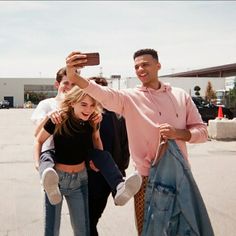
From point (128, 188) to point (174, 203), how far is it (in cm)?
34

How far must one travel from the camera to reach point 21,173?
821cm

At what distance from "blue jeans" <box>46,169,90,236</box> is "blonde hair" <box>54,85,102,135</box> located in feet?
1.10

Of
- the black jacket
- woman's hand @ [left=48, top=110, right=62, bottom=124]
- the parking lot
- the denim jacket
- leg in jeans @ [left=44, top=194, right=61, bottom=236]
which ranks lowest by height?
the parking lot

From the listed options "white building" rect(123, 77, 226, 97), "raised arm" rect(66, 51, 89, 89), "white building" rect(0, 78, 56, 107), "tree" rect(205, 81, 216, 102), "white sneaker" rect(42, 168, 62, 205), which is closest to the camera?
"raised arm" rect(66, 51, 89, 89)

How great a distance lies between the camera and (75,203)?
3.19 meters

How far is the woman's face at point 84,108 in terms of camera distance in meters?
3.07

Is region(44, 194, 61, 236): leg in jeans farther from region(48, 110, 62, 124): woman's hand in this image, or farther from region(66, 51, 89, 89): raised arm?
region(66, 51, 89, 89): raised arm

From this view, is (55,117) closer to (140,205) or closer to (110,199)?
Result: (140,205)

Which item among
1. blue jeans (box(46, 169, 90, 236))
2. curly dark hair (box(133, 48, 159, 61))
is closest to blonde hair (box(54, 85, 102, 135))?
blue jeans (box(46, 169, 90, 236))

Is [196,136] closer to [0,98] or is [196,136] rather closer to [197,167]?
[197,167]

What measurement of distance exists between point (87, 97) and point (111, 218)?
263cm

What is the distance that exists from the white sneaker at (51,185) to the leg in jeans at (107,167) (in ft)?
1.29

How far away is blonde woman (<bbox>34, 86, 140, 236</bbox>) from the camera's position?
305cm

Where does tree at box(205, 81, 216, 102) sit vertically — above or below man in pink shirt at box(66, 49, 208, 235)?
below
